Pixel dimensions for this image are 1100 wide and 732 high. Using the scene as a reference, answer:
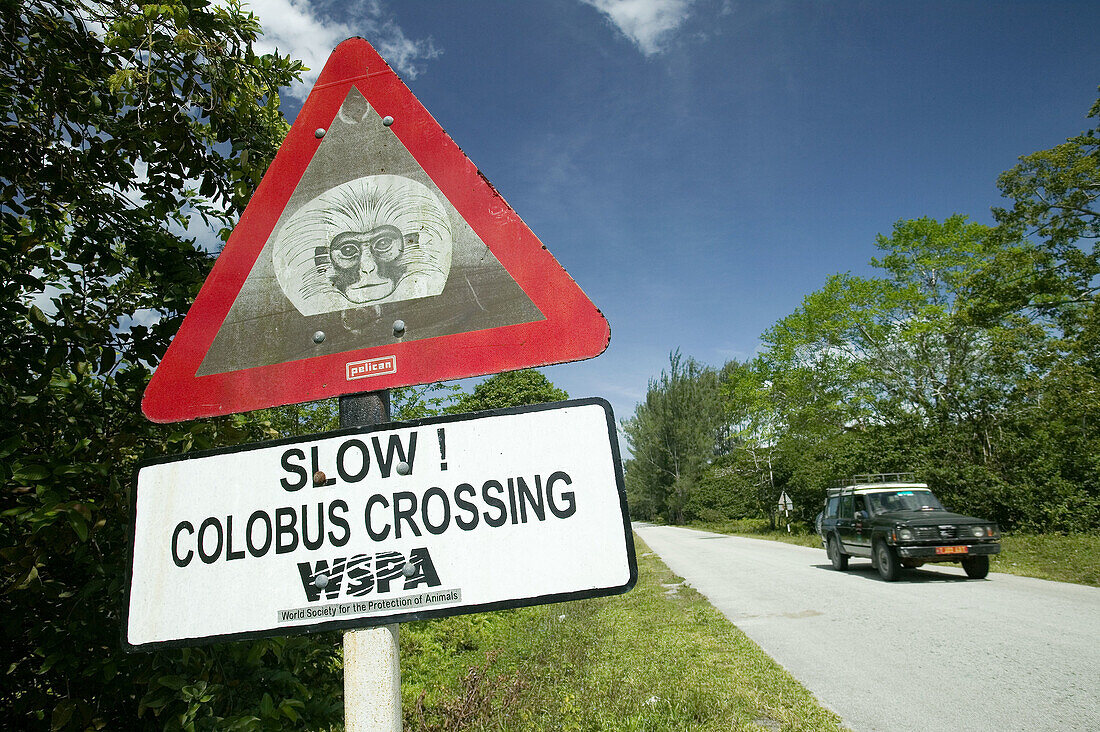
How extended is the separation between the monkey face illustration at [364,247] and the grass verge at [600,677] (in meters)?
3.88

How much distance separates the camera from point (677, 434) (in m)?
65.3

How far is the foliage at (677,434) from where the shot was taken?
6397 centimetres

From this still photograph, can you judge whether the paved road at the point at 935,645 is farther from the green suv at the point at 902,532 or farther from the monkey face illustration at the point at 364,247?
the monkey face illustration at the point at 364,247

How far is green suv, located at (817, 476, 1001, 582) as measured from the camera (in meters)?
11.1

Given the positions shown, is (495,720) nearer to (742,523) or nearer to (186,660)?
(186,660)

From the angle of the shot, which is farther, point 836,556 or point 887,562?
point 836,556

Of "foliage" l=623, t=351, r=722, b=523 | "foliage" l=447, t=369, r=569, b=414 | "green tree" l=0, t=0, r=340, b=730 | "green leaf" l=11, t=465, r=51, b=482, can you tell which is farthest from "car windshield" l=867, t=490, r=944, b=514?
"foliage" l=623, t=351, r=722, b=523

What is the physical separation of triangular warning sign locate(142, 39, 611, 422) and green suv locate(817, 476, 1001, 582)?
41.2 ft

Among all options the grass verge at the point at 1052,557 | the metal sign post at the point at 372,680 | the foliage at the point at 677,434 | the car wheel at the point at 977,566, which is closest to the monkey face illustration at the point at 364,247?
the metal sign post at the point at 372,680

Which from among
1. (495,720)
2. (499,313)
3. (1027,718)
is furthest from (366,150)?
(1027,718)

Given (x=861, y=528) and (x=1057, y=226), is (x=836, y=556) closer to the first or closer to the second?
(x=861, y=528)

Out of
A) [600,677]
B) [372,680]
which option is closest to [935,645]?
[600,677]

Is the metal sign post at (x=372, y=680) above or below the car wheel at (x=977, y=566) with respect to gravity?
above

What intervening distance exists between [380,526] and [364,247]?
619 millimetres
